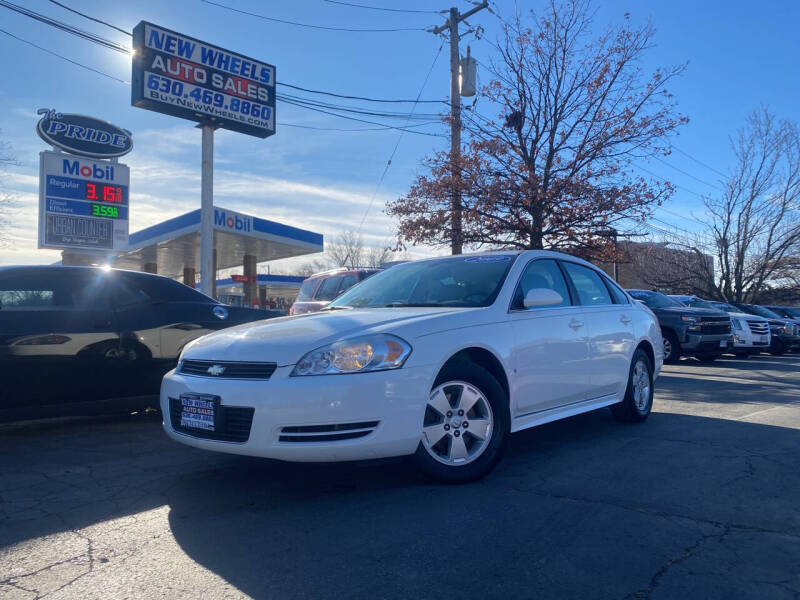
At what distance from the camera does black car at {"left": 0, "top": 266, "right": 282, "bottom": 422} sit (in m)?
5.32

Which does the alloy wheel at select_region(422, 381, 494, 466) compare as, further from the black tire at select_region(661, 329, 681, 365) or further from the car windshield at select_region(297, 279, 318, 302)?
the black tire at select_region(661, 329, 681, 365)

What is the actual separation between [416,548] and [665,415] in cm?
472

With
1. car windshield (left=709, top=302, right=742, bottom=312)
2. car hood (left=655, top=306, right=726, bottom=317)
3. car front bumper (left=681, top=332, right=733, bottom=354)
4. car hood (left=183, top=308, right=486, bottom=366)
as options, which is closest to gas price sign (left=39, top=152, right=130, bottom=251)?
car hood (left=655, top=306, right=726, bottom=317)

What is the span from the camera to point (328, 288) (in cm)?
1223

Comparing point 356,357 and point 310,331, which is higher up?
point 310,331

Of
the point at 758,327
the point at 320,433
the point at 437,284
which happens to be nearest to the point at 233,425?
the point at 320,433

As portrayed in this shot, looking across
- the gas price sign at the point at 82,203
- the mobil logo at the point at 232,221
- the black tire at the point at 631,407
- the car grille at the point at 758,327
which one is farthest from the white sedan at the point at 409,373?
the mobil logo at the point at 232,221

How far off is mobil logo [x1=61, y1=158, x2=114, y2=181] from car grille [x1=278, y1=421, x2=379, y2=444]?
16566 millimetres

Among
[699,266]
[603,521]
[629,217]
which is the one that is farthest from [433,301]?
[699,266]

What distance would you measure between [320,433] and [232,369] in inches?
27.5

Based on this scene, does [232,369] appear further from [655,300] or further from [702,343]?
[655,300]

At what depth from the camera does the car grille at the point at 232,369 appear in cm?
382

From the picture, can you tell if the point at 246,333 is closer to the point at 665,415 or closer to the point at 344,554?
the point at 344,554

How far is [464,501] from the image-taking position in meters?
3.80
